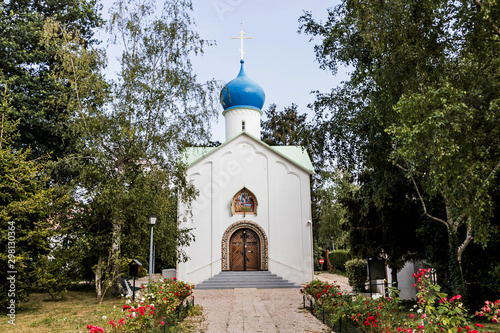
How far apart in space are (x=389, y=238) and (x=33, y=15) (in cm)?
1627

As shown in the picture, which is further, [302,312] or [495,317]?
[302,312]

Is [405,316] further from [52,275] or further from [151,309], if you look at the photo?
[52,275]

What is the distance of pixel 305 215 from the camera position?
2009 cm

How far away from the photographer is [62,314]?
36.7ft

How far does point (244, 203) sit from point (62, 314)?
1075 cm

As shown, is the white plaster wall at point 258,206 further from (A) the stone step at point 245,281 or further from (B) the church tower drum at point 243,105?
(B) the church tower drum at point 243,105

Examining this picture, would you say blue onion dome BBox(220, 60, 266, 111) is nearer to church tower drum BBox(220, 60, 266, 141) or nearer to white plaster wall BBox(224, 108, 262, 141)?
church tower drum BBox(220, 60, 266, 141)

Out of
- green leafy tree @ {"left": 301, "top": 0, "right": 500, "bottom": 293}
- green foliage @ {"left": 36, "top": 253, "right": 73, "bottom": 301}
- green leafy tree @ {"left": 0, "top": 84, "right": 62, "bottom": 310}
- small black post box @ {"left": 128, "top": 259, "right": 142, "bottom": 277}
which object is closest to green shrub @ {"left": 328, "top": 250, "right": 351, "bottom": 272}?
green leafy tree @ {"left": 301, "top": 0, "right": 500, "bottom": 293}

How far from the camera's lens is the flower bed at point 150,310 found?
21.5 ft

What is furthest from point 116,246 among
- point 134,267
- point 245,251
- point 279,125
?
point 279,125

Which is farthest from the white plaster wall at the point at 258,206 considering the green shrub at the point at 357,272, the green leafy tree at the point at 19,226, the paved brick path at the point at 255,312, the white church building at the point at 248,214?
the green leafy tree at the point at 19,226

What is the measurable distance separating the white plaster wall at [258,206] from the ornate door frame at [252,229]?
20 cm

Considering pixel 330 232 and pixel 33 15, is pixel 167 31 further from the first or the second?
pixel 330 232

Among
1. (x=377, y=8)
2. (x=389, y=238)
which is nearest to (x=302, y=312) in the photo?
(x=389, y=238)
